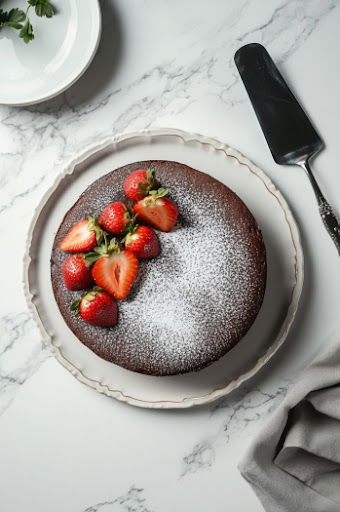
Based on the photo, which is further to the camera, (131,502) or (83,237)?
(131,502)

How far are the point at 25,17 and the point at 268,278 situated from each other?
46.1 inches

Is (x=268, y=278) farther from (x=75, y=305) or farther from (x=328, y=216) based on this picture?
(x=75, y=305)

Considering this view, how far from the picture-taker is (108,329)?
1679mm

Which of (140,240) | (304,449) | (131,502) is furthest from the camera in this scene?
(131,502)

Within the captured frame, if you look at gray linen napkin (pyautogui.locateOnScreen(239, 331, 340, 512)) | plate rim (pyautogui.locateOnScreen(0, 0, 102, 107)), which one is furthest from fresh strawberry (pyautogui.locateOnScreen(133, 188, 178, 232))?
gray linen napkin (pyautogui.locateOnScreen(239, 331, 340, 512))

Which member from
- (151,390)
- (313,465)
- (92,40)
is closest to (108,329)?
(151,390)

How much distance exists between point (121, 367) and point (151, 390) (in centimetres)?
12

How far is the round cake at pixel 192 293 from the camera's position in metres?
1.65

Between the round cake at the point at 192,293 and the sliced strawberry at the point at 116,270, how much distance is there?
0.06m

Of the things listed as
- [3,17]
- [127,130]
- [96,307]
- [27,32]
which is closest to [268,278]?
[96,307]

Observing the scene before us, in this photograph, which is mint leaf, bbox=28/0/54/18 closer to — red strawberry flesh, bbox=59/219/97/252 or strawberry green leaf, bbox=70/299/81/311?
red strawberry flesh, bbox=59/219/97/252

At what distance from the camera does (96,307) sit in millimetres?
1593

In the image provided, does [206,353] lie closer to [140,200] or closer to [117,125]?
[140,200]

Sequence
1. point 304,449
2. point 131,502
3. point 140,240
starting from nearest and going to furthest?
point 140,240, point 304,449, point 131,502
